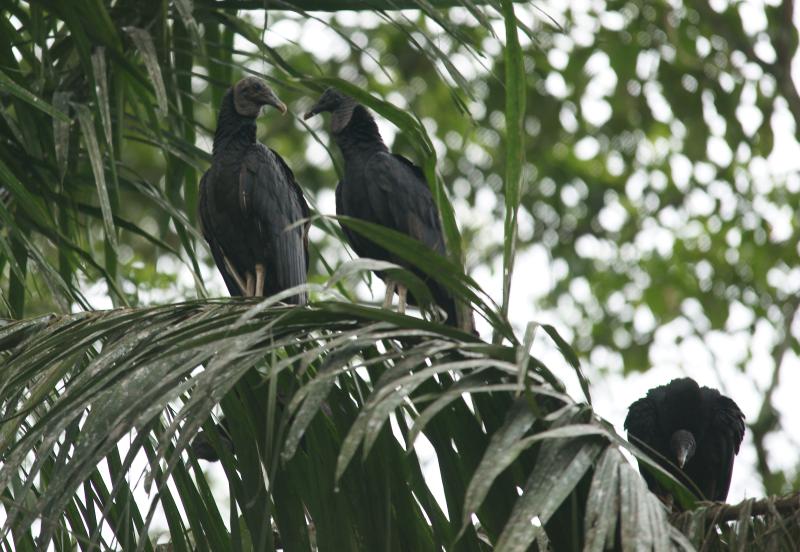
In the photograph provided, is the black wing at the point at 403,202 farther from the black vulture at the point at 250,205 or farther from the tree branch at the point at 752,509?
the tree branch at the point at 752,509

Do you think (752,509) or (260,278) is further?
(260,278)

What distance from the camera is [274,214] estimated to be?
12.5 ft

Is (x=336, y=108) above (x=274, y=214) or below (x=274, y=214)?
above

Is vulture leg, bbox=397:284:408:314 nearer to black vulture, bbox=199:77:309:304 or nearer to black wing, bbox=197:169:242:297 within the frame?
black vulture, bbox=199:77:309:304

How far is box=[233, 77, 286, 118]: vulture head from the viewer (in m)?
3.91

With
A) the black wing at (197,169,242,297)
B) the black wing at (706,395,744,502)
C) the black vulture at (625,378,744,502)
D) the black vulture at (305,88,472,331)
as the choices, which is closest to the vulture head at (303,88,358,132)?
the black vulture at (305,88,472,331)

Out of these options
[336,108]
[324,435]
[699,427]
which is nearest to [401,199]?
[336,108]

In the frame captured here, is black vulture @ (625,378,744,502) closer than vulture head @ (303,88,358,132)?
No

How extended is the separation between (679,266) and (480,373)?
7597 mm

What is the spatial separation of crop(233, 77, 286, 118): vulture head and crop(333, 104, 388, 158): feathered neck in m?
0.30

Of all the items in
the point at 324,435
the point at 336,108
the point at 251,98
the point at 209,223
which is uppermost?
the point at 336,108

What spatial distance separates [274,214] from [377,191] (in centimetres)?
36

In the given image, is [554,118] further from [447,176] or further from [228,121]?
[228,121]

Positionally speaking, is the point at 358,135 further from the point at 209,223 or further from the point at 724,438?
the point at 724,438
